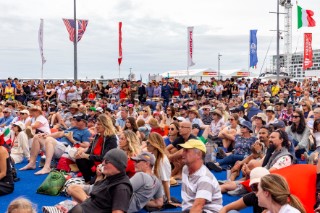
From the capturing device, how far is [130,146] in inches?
282

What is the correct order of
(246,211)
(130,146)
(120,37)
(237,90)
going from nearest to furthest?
(246,211) < (130,146) < (237,90) < (120,37)

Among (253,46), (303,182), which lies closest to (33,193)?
(303,182)

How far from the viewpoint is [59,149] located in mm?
9547

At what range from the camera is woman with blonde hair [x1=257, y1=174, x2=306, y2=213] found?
144 inches

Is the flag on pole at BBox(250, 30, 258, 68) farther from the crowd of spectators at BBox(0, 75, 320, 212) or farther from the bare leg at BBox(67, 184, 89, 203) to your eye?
the bare leg at BBox(67, 184, 89, 203)

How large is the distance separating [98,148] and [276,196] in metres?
4.78

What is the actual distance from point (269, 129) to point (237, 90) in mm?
17137

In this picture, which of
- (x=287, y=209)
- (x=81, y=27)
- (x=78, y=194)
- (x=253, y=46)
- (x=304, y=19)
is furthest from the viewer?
(x=253, y=46)

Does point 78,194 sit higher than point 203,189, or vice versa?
point 203,189

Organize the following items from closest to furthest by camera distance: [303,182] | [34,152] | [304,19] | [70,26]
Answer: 1. [303,182]
2. [34,152]
3. [70,26]
4. [304,19]

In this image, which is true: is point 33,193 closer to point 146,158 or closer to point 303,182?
point 146,158

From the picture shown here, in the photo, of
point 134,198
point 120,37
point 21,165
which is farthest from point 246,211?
→ point 120,37

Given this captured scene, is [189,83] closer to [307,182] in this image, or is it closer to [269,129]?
[269,129]

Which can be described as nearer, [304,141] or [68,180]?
[68,180]
